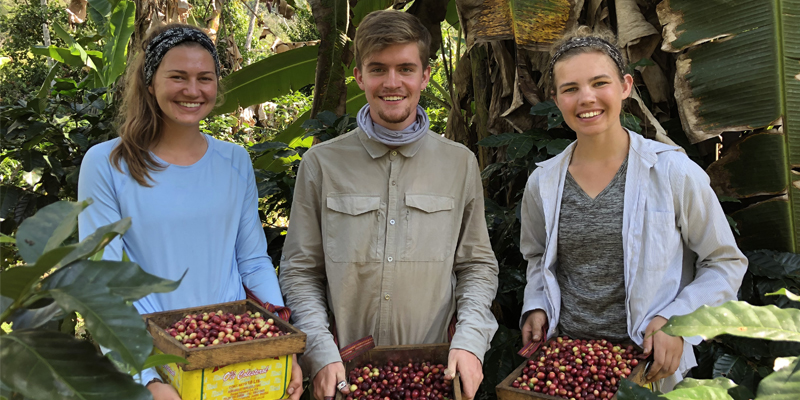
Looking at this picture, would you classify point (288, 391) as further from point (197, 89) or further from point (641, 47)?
point (641, 47)

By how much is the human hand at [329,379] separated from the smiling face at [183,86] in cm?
90

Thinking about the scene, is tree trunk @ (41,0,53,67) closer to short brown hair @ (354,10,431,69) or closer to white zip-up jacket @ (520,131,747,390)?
short brown hair @ (354,10,431,69)

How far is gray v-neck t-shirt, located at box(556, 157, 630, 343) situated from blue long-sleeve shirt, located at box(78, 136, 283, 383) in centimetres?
94

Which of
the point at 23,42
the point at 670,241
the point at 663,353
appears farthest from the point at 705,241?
the point at 23,42

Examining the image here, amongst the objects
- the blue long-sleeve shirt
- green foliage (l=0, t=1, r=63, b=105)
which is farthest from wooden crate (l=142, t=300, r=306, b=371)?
green foliage (l=0, t=1, r=63, b=105)

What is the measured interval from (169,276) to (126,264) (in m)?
1.05

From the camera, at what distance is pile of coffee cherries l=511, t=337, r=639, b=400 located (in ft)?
5.24

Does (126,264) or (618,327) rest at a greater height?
(126,264)

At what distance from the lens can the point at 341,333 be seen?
210 cm

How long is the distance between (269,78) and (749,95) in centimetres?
333

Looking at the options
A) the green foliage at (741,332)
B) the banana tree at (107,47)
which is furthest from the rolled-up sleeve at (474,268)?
the banana tree at (107,47)

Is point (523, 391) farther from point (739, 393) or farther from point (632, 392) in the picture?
point (739, 393)

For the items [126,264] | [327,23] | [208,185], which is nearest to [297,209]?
[208,185]

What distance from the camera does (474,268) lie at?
Answer: 2.19 meters
